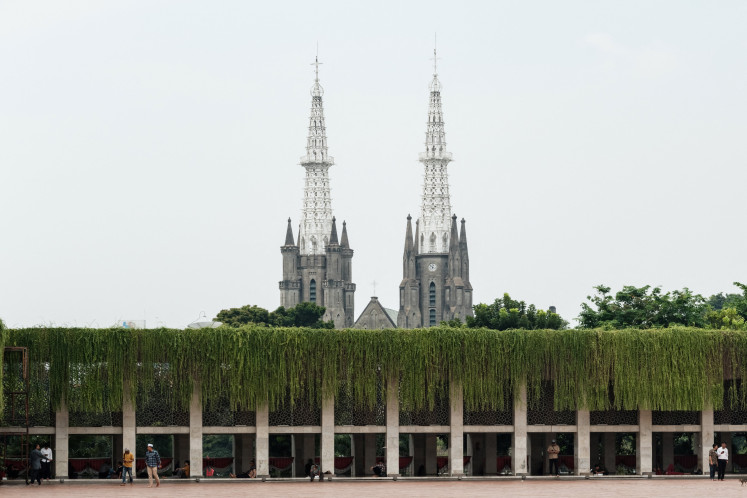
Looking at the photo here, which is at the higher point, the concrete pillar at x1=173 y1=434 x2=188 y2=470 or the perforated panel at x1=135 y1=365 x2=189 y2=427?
the perforated panel at x1=135 y1=365 x2=189 y2=427

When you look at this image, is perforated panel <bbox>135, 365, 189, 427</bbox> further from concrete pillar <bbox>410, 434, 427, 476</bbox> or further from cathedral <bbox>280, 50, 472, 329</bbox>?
cathedral <bbox>280, 50, 472, 329</bbox>

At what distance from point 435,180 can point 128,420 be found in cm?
13486

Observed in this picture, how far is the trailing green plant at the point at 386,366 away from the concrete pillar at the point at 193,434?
0.17 meters

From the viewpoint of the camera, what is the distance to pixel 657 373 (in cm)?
4484

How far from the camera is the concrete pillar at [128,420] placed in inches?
1671

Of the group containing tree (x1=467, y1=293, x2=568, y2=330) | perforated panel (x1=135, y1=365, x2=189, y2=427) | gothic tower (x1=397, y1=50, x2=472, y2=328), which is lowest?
perforated panel (x1=135, y1=365, x2=189, y2=427)

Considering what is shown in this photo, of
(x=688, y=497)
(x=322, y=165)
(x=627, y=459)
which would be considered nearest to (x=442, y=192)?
(x=322, y=165)

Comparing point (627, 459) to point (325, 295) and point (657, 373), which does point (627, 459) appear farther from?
point (325, 295)

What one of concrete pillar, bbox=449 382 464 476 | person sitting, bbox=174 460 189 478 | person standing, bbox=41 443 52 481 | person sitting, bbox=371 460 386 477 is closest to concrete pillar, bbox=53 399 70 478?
person standing, bbox=41 443 52 481

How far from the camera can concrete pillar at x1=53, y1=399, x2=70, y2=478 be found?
138 feet

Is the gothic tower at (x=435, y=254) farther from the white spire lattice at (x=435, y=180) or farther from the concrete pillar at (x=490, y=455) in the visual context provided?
the concrete pillar at (x=490, y=455)

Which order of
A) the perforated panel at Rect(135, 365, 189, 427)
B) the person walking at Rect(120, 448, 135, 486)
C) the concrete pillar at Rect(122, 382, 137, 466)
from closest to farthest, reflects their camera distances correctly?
the person walking at Rect(120, 448, 135, 486), the concrete pillar at Rect(122, 382, 137, 466), the perforated panel at Rect(135, 365, 189, 427)

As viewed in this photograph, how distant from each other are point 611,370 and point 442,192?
131 m

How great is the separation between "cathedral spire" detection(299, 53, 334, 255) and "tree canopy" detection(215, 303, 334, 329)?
3626 cm
